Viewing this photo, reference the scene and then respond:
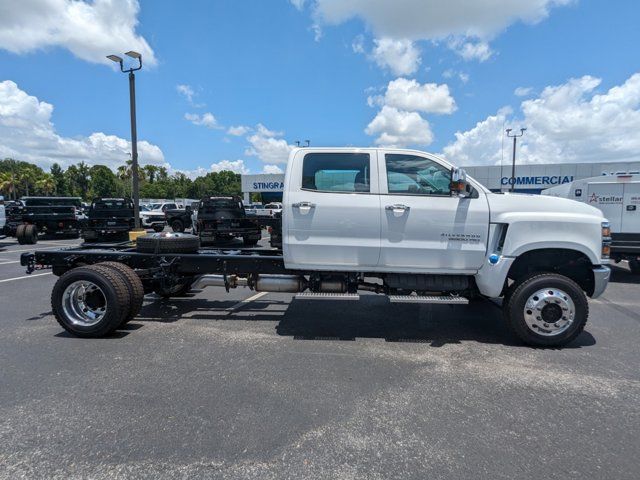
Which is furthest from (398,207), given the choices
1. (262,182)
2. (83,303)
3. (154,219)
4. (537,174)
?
(262,182)

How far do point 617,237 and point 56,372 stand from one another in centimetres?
1111

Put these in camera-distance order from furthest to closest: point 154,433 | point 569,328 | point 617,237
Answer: point 617,237, point 569,328, point 154,433

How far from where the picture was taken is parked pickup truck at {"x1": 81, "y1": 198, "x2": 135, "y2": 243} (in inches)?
622

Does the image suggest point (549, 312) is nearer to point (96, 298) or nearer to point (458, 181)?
point (458, 181)

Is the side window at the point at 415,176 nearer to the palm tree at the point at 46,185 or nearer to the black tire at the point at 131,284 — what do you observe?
the black tire at the point at 131,284

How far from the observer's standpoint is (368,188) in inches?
195

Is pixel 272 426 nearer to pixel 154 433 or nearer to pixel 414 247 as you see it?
pixel 154 433

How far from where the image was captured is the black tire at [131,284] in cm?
516

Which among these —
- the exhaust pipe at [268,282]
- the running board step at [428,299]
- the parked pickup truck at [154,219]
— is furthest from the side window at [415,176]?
the parked pickup truck at [154,219]

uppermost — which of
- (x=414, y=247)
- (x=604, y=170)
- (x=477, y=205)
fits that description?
(x=604, y=170)

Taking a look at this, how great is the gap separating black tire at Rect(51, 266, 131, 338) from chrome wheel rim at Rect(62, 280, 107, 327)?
2 cm

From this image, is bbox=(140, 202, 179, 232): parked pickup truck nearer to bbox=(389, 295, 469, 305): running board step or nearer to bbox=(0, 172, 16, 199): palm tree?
bbox=(389, 295, 469, 305): running board step

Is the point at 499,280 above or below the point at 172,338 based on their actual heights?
above

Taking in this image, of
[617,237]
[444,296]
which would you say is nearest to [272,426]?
[444,296]
